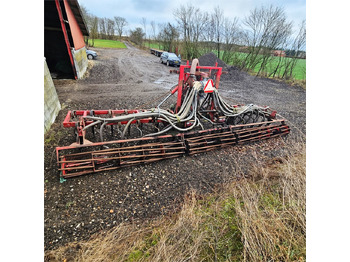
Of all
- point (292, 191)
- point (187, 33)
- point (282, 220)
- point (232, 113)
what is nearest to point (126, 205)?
point (282, 220)

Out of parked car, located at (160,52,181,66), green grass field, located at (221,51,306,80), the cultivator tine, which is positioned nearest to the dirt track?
the cultivator tine

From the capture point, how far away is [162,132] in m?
4.57

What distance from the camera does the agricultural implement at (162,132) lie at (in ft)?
12.7

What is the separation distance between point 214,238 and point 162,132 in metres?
2.76

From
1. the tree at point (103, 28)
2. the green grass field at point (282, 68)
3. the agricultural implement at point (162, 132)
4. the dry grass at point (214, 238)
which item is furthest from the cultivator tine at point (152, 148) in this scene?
the tree at point (103, 28)

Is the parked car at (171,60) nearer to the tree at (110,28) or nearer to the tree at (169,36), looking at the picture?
the tree at (169,36)

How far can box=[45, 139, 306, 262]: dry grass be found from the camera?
211cm

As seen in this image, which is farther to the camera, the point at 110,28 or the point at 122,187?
the point at 110,28

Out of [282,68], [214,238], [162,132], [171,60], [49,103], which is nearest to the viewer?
[214,238]

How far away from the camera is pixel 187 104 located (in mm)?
5188

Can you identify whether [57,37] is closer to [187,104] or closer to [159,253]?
[187,104]

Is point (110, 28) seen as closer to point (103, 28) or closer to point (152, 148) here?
point (103, 28)

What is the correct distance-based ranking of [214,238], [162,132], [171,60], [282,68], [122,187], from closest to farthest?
[214,238] → [122,187] → [162,132] → [171,60] → [282,68]

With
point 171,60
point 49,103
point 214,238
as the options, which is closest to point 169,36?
point 171,60
